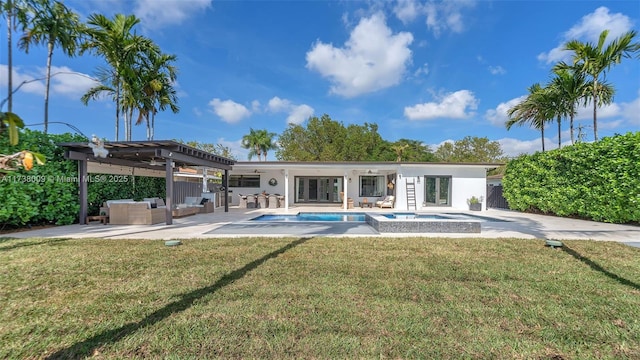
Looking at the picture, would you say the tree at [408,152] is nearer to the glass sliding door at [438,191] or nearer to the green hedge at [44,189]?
the glass sliding door at [438,191]

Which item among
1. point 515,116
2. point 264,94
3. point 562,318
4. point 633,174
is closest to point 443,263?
point 562,318

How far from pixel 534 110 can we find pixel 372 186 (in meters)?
9.43

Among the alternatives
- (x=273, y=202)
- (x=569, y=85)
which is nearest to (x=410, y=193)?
(x=273, y=202)

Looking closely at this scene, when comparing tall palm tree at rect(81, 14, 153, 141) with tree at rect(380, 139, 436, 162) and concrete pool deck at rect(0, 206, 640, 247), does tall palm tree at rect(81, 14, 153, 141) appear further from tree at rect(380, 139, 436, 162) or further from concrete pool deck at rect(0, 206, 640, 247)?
tree at rect(380, 139, 436, 162)

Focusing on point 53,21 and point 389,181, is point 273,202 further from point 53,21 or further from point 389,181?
point 53,21

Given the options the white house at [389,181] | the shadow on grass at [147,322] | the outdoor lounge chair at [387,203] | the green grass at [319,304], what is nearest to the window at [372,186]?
the white house at [389,181]

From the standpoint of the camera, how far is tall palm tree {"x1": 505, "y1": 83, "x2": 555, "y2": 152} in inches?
543

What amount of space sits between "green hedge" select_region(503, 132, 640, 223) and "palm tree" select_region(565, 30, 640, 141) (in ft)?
3.87

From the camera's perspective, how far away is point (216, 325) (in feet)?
9.36

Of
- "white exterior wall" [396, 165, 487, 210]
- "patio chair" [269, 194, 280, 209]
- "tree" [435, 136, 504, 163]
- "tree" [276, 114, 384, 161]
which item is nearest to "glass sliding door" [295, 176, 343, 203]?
"patio chair" [269, 194, 280, 209]

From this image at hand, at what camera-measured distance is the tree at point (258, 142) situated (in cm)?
3164

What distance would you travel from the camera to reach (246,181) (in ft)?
61.8

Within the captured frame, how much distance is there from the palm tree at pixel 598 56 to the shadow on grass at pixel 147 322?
45.4ft

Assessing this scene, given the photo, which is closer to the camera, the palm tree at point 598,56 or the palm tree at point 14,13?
the palm tree at point 14,13
